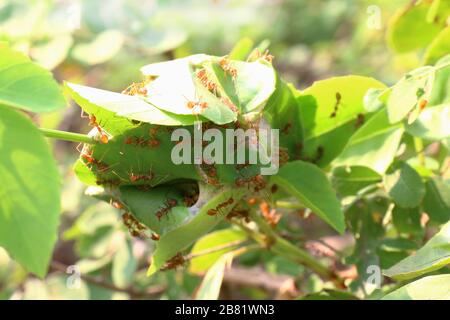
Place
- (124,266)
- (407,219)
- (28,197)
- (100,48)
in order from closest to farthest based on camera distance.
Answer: (28,197)
(407,219)
(124,266)
(100,48)

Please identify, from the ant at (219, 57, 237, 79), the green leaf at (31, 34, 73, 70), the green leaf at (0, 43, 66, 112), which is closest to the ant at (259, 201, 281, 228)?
the ant at (219, 57, 237, 79)

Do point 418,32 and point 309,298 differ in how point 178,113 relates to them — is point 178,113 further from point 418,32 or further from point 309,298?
point 418,32

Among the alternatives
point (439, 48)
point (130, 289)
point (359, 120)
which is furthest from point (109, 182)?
point (130, 289)

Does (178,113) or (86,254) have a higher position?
(178,113)

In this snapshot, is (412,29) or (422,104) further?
(412,29)

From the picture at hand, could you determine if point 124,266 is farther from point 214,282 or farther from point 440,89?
point 440,89
